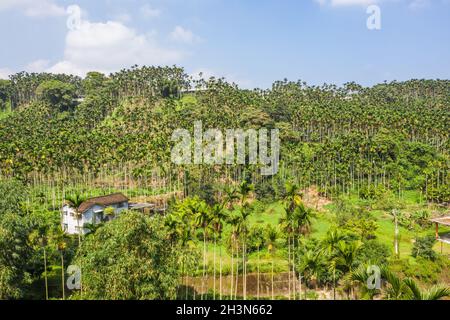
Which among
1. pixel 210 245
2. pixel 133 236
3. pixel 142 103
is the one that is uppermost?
pixel 142 103

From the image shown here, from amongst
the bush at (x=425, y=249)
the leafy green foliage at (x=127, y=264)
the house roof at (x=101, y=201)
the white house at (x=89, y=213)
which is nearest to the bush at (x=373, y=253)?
the bush at (x=425, y=249)

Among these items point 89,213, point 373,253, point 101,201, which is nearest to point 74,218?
point 89,213

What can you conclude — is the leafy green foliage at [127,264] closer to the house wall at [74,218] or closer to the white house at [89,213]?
the white house at [89,213]

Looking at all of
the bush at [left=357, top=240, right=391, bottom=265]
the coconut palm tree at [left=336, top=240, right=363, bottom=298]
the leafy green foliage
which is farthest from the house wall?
the coconut palm tree at [left=336, top=240, right=363, bottom=298]

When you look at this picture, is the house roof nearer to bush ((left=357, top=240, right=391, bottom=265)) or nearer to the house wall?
the house wall

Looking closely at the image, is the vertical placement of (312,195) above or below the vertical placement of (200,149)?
below

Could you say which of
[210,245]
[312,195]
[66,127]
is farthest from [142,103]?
[210,245]
